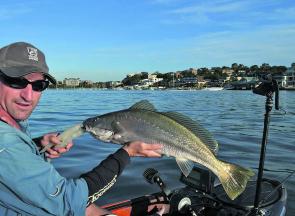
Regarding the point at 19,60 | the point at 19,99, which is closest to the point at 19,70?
the point at 19,60

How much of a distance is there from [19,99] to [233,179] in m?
1.96

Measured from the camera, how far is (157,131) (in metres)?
3.52

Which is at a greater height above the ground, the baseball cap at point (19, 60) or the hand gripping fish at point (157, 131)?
the baseball cap at point (19, 60)

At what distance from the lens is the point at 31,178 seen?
2.74 meters

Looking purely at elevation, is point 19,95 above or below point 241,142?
above

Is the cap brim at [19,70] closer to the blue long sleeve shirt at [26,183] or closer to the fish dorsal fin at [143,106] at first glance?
the blue long sleeve shirt at [26,183]

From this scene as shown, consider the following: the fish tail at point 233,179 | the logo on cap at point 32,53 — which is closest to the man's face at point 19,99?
the logo on cap at point 32,53

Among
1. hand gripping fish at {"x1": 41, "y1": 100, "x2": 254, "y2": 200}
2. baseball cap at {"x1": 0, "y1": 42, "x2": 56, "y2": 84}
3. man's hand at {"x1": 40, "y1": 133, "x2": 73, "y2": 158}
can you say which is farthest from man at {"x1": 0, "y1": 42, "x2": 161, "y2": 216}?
man's hand at {"x1": 40, "y1": 133, "x2": 73, "y2": 158}

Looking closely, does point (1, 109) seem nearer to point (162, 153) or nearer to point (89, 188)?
point (89, 188)

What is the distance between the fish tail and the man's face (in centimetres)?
172

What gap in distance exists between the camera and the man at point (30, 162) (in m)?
2.74

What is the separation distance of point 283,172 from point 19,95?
30.0ft

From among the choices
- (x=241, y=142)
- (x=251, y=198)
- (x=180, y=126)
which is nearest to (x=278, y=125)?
(x=241, y=142)

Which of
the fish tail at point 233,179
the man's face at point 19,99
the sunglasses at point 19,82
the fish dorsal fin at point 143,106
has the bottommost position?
the fish tail at point 233,179
